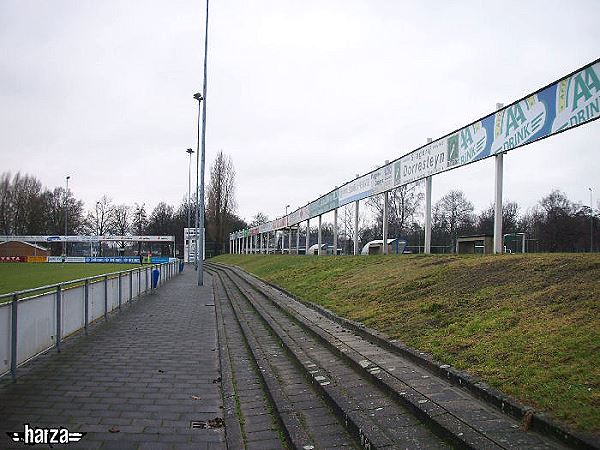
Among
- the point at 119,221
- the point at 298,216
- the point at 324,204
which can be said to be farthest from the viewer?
the point at 119,221

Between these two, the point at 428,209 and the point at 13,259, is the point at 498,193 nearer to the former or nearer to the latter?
the point at 428,209

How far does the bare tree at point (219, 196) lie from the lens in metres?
73.3

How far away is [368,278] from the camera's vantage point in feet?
40.5

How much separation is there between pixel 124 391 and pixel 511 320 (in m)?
4.49

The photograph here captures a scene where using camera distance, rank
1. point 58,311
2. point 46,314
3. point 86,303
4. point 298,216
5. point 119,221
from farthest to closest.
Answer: point 119,221 < point 298,216 < point 86,303 < point 58,311 < point 46,314

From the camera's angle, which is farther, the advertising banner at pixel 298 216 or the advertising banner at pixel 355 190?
the advertising banner at pixel 298 216

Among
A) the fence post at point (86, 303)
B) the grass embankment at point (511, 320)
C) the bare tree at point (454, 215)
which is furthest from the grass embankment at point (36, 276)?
the bare tree at point (454, 215)

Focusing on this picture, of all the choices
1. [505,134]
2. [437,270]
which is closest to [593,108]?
[505,134]

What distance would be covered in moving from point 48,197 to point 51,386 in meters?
90.0

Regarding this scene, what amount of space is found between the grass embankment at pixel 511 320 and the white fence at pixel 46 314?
4742mm

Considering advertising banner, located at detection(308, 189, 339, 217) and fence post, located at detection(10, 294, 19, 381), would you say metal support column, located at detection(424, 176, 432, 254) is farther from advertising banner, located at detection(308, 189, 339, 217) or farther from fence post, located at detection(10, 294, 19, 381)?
fence post, located at detection(10, 294, 19, 381)

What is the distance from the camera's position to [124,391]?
19.0 feet

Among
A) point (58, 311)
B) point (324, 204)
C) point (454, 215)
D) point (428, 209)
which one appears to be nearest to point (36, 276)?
point (324, 204)

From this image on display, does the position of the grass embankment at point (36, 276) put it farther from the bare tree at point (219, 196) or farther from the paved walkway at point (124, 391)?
the bare tree at point (219, 196)
